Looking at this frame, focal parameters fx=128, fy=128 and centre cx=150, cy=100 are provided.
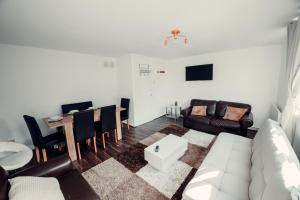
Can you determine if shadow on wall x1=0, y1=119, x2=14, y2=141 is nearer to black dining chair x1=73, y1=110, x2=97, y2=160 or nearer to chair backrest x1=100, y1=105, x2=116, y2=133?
black dining chair x1=73, y1=110, x2=97, y2=160

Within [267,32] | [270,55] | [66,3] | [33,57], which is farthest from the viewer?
[270,55]

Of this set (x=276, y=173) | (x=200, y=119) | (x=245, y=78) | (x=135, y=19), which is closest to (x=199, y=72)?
(x=245, y=78)

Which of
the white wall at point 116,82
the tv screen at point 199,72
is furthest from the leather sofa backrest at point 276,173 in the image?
the tv screen at point 199,72

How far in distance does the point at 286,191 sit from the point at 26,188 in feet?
6.27

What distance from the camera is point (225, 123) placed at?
10.6 feet

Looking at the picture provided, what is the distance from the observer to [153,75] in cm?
473

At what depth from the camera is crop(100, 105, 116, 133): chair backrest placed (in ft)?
9.37

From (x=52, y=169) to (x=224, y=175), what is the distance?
6.52 feet

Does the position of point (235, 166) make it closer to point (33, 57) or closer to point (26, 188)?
point (26, 188)

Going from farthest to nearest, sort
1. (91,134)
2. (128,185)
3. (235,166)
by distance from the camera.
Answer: (91,134) < (128,185) < (235,166)

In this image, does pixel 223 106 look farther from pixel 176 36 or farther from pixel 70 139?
pixel 70 139

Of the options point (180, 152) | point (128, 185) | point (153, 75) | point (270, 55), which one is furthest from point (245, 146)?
point (153, 75)

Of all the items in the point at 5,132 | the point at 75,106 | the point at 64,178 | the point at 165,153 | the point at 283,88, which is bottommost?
the point at 165,153

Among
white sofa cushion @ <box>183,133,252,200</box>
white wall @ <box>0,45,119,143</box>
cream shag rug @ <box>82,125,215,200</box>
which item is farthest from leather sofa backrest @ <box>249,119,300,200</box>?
white wall @ <box>0,45,119,143</box>
